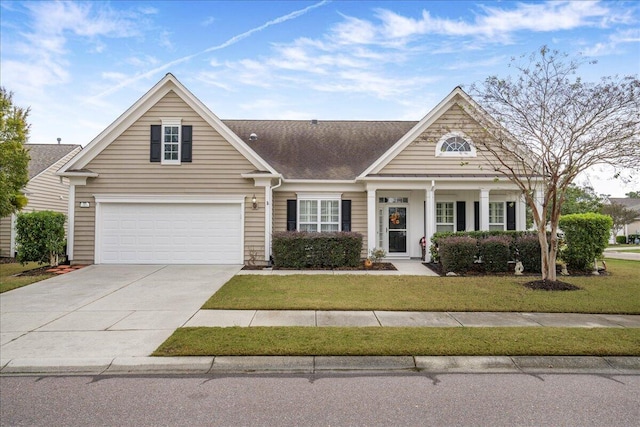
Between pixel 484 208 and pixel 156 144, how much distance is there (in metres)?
12.1

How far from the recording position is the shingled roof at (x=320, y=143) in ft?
47.6

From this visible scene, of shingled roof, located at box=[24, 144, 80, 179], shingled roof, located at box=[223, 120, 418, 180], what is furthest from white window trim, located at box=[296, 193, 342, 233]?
shingled roof, located at box=[24, 144, 80, 179]

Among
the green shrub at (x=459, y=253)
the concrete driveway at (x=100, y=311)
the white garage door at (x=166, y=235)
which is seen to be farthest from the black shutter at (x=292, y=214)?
the green shrub at (x=459, y=253)

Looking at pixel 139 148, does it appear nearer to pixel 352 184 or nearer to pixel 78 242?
pixel 78 242

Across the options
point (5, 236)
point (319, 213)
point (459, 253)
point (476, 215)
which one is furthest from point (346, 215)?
point (5, 236)

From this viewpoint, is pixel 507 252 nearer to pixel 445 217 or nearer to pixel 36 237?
pixel 445 217

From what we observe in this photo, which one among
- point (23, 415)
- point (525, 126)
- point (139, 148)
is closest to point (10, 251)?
point (139, 148)

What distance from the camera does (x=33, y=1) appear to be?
11.0 meters

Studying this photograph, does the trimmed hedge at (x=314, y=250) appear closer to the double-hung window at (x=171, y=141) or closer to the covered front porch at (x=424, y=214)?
the covered front porch at (x=424, y=214)

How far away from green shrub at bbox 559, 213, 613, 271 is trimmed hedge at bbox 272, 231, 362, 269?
22.1 feet

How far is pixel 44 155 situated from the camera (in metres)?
20.6

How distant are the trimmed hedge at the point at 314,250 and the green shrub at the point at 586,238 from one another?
22.1 feet

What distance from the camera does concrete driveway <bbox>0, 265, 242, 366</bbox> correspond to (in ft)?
16.0

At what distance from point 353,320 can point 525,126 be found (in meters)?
6.85
